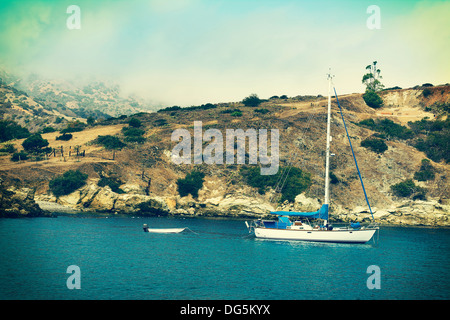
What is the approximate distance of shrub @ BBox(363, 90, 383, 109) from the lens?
139 metres

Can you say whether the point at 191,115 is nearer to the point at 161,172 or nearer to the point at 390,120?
the point at 161,172

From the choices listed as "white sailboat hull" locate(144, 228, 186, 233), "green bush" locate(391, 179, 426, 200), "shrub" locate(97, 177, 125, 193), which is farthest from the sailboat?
"shrub" locate(97, 177, 125, 193)

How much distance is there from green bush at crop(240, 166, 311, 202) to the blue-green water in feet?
87.9

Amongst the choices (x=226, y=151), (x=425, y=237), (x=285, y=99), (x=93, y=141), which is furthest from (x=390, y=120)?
(x=93, y=141)

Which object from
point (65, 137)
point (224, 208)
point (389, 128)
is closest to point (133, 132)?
point (65, 137)

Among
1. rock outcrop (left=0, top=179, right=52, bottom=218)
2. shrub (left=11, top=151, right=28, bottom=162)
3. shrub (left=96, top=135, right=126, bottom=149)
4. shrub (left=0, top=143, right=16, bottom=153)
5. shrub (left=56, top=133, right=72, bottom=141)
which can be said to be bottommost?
rock outcrop (left=0, top=179, right=52, bottom=218)

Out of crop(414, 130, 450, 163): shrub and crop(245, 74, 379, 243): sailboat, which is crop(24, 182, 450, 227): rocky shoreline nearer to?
crop(414, 130, 450, 163): shrub

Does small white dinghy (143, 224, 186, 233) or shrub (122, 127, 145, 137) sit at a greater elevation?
shrub (122, 127, 145, 137)

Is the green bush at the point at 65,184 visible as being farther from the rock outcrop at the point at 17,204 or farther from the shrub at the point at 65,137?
the shrub at the point at 65,137

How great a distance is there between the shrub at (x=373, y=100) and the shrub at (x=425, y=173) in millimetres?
49219
